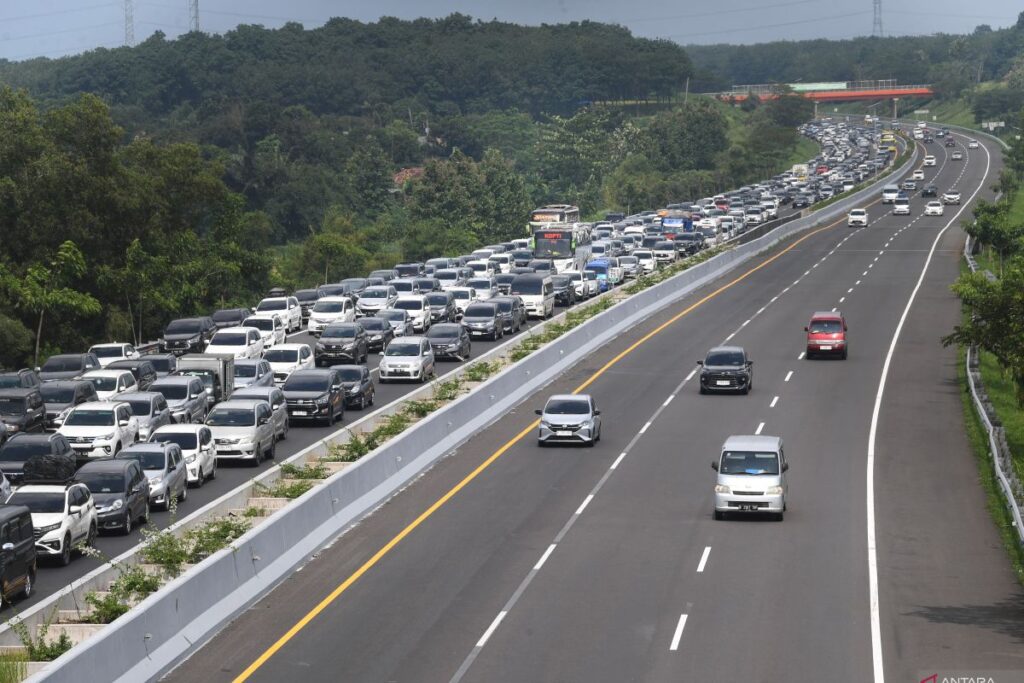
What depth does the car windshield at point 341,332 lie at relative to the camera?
181 ft

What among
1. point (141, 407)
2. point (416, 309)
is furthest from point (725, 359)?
point (416, 309)

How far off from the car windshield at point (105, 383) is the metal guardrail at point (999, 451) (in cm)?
2447

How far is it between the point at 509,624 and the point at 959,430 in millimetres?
23611

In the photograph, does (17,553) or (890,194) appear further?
(890,194)

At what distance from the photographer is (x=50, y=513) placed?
28.9m

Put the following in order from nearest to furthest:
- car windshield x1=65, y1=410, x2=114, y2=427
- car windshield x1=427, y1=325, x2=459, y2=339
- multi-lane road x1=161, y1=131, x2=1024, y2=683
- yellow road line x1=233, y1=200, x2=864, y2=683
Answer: multi-lane road x1=161, y1=131, x2=1024, y2=683 < yellow road line x1=233, y1=200, x2=864, y2=683 < car windshield x1=65, y1=410, x2=114, y2=427 < car windshield x1=427, y1=325, x2=459, y2=339

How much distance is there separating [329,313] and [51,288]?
14.6 meters

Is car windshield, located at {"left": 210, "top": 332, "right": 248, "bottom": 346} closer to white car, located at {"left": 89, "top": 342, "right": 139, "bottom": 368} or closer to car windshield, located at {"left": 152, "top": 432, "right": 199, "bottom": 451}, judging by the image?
white car, located at {"left": 89, "top": 342, "right": 139, "bottom": 368}

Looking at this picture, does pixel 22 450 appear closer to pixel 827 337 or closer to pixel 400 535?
pixel 400 535

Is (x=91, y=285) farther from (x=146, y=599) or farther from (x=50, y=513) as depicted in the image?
(x=146, y=599)

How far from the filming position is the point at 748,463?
106 ft

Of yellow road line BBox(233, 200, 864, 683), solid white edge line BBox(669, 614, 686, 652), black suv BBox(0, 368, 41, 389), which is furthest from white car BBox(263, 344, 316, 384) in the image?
solid white edge line BBox(669, 614, 686, 652)

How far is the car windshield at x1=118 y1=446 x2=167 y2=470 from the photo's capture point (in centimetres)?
3412

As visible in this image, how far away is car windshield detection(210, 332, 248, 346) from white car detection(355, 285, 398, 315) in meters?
13.1
